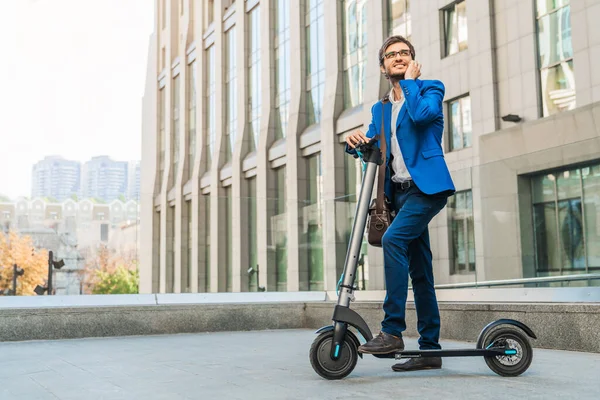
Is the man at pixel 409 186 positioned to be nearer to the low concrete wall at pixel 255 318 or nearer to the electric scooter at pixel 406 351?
the electric scooter at pixel 406 351

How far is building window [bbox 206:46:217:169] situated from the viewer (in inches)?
1752

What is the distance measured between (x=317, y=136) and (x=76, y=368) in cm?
2566

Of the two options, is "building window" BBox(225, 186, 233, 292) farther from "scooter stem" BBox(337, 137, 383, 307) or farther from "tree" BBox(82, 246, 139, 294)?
"scooter stem" BBox(337, 137, 383, 307)

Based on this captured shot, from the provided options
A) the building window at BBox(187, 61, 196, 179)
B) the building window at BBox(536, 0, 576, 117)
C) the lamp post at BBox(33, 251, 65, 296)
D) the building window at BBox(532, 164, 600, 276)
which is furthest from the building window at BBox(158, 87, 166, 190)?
the building window at BBox(532, 164, 600, 276)

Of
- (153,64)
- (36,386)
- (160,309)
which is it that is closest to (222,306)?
(160,309)

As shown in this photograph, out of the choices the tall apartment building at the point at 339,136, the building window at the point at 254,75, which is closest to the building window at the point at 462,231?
the tall apartment building at the point at 339,136

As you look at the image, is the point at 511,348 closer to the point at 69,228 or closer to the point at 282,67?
the point at 69,228

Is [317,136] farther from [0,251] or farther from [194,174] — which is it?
[0,251]

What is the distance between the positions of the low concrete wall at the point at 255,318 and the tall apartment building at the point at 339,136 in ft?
1.60

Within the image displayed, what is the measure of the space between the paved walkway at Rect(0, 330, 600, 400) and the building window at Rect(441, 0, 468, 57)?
18595 mm

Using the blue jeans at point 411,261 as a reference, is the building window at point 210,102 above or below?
above

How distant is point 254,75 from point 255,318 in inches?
1183

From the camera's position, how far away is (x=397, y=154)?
15.1 feet

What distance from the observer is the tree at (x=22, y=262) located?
30.3 feet
